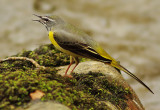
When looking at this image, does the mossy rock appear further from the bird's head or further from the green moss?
the bird's head

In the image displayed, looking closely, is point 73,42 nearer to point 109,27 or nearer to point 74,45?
point 74,45

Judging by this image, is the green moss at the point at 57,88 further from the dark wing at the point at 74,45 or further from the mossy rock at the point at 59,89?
the dark wing at the point at 74,45

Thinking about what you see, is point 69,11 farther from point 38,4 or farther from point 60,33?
point 60,33

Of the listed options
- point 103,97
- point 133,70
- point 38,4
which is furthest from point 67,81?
point 38,4

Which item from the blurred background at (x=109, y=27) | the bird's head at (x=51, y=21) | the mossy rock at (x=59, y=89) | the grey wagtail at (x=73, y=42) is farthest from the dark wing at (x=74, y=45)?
the blurred background at (x=109, y=27)

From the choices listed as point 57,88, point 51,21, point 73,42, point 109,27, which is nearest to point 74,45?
point 73,42

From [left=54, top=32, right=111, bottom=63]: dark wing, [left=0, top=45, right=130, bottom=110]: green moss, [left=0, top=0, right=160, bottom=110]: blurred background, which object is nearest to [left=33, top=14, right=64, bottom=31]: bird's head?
[left=54, top=32, right=111, bottom=63]: dark wing
